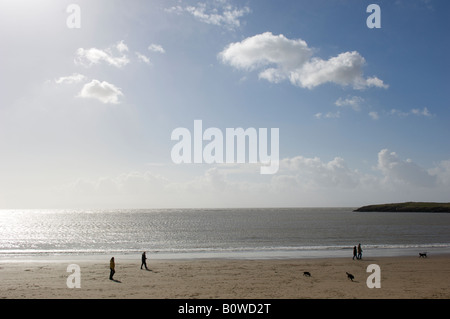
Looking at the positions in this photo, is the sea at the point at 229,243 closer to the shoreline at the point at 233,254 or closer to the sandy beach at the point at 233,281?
the shoreline at the point at 233,254

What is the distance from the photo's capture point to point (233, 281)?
21.5m

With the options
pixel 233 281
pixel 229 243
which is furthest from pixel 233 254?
pixel 233 281

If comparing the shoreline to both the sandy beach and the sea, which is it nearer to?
the sea

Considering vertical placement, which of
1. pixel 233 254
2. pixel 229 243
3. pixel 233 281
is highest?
pixel 233 281

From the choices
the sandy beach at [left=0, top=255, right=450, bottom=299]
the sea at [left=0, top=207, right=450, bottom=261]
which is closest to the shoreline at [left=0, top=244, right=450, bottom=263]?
the sea at [left=0, top=207, right=450, bottom=261]

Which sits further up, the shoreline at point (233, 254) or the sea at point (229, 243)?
the shoreline at point (233, 254)

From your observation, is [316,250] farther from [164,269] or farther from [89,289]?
[89,289]

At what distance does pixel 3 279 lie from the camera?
883 inches

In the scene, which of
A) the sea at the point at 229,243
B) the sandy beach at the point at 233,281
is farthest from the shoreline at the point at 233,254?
the sandy beach at the point at 233,281

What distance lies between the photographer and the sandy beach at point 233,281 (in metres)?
17.9

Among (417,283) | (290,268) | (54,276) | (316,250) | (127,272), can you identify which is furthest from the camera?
(316,250)

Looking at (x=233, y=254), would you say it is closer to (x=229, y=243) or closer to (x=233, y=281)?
(x=229, y=243)
